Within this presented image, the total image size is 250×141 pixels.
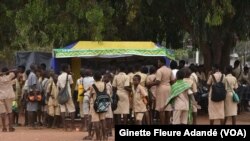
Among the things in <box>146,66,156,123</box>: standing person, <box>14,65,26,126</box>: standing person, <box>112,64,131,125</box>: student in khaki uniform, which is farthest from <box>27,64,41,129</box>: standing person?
<box>146,66,156,123</box>: standing person

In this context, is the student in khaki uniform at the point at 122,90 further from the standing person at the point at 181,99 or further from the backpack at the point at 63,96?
the standing person at the point at 181,99

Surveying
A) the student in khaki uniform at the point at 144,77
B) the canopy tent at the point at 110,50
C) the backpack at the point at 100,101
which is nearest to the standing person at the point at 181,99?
the backpack at the point at 100,101

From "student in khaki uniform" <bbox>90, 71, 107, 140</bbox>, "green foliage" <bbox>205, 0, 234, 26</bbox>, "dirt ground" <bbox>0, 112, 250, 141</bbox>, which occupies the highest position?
"green foliage" <bbox>205, 0, 234, 26</bbox>

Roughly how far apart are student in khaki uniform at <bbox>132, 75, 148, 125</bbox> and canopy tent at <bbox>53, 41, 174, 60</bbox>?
2554mm

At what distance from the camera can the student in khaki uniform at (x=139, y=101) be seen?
43.0 feet

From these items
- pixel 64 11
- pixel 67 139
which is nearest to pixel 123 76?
pixel 67 139

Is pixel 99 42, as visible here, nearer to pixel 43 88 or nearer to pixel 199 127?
pixel 43 88

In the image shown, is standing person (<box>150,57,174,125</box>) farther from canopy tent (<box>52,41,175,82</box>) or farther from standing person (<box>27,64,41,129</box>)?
standing person (<box>27,64,41,129</box>)

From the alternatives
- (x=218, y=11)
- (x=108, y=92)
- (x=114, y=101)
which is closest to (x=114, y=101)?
(x=114, y=101)

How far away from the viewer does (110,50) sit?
15.6 metres

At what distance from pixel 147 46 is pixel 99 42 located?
1415 mm

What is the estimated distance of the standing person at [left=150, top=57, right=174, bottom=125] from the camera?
1355 centimetres

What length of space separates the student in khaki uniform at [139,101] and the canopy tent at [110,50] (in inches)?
101

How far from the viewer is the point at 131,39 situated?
1967 cm
